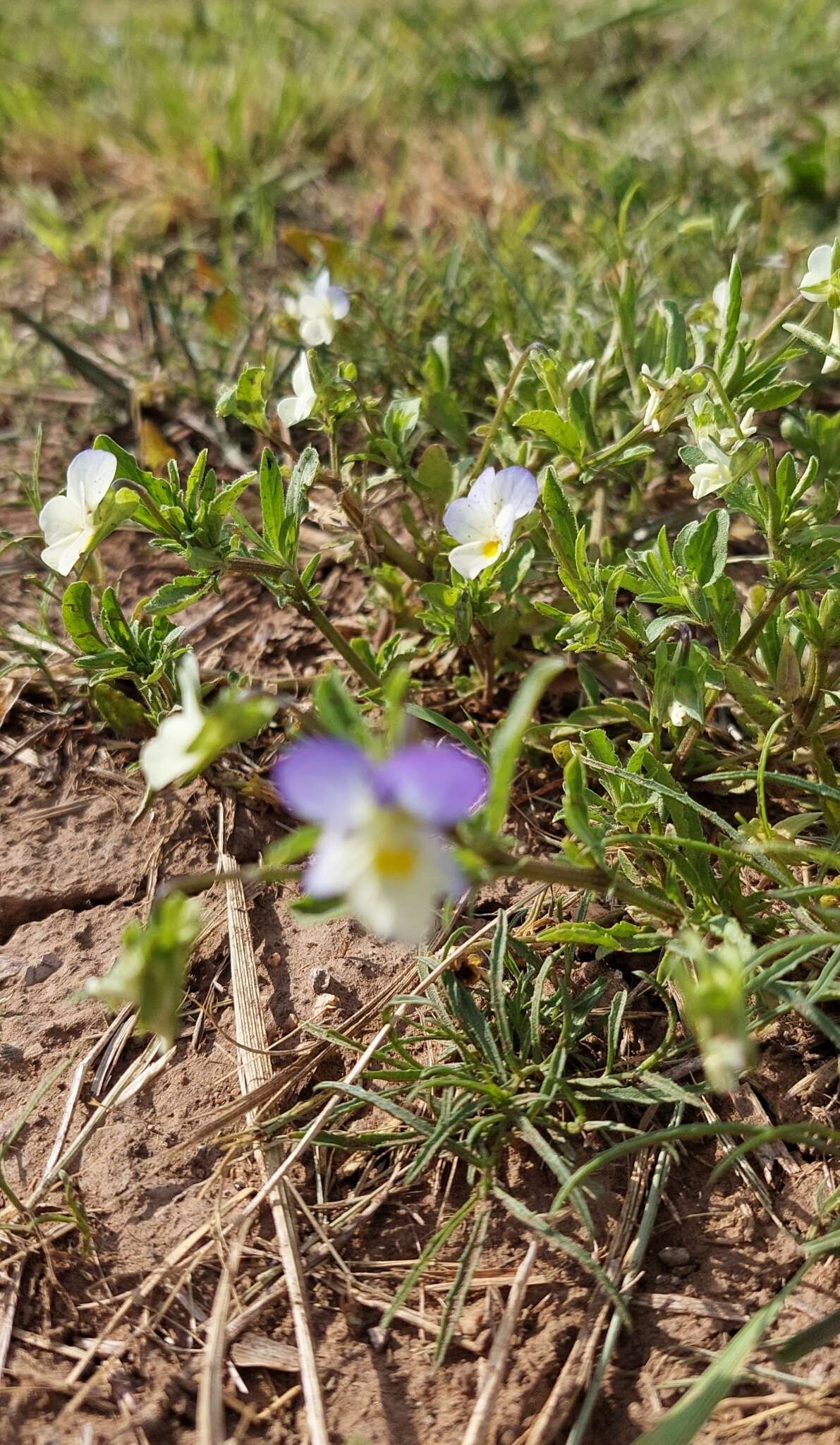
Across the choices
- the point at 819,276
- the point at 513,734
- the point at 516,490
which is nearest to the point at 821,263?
the point at 819,276

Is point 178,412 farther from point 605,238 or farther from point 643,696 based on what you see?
point 643,696

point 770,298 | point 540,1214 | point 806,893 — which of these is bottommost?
point 540,1214

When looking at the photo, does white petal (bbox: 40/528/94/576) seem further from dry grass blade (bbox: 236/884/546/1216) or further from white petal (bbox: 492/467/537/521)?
dry grass blade (bbox: 236/884/546/1216)

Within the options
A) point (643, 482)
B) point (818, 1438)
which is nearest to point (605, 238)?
point (643, 482)

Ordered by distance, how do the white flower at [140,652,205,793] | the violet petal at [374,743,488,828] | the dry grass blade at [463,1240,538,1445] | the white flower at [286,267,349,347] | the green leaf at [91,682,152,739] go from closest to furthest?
the violet petal at [374,743,488,828], the white flower at [140,652,205,793], the dry grass blade at [463,1240,538,1445], the green leaf at [91,682,152,739], the white flower at [286,267,349,347]

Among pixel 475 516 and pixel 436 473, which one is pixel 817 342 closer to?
pixel 475 516

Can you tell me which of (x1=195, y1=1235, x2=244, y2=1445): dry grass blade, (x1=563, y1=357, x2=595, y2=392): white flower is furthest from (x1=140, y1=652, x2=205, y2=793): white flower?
(x1=563, y1=357, x2=595, y2=392): white flower
